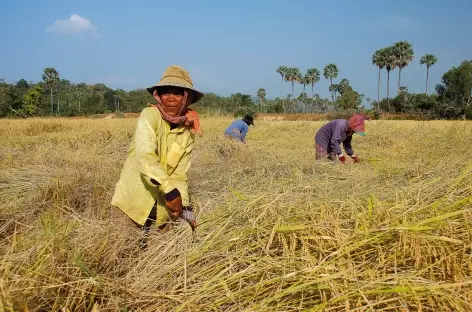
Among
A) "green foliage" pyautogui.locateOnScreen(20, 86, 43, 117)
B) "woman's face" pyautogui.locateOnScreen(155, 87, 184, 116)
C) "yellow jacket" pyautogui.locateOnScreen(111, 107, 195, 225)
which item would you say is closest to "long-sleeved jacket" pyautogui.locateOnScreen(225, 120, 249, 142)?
"yellow jacket" pyautogui.locateOnScreen(111, 107, 195, 225)

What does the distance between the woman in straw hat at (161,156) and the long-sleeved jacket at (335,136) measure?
2.86 metres

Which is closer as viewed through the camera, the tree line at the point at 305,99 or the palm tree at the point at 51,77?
the tree line at the point at 305,99

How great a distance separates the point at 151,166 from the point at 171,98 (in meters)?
0.46

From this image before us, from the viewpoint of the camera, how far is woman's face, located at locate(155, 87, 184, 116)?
221 centimetres

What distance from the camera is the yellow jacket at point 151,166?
202cm

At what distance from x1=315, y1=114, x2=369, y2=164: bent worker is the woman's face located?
273 cm

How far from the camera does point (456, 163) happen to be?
2762 millimetres

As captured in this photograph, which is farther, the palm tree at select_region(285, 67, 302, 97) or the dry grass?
the palm tree at select_region(285, 67, 302, 97)

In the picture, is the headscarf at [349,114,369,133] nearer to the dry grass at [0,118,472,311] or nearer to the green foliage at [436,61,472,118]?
the dry grass at [0,118,472,311]

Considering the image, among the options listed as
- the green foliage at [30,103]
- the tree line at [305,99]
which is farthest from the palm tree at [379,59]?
the green foliage at [30,103]

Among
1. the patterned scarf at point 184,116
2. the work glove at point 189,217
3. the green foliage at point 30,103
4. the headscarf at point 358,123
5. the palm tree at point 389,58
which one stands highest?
the palm tree at point 389,58

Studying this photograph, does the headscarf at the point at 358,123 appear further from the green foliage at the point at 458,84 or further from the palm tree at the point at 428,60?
the palm tree at the point at 428,60

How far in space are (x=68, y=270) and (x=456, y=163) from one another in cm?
272

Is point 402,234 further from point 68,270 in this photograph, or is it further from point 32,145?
point 32,145
